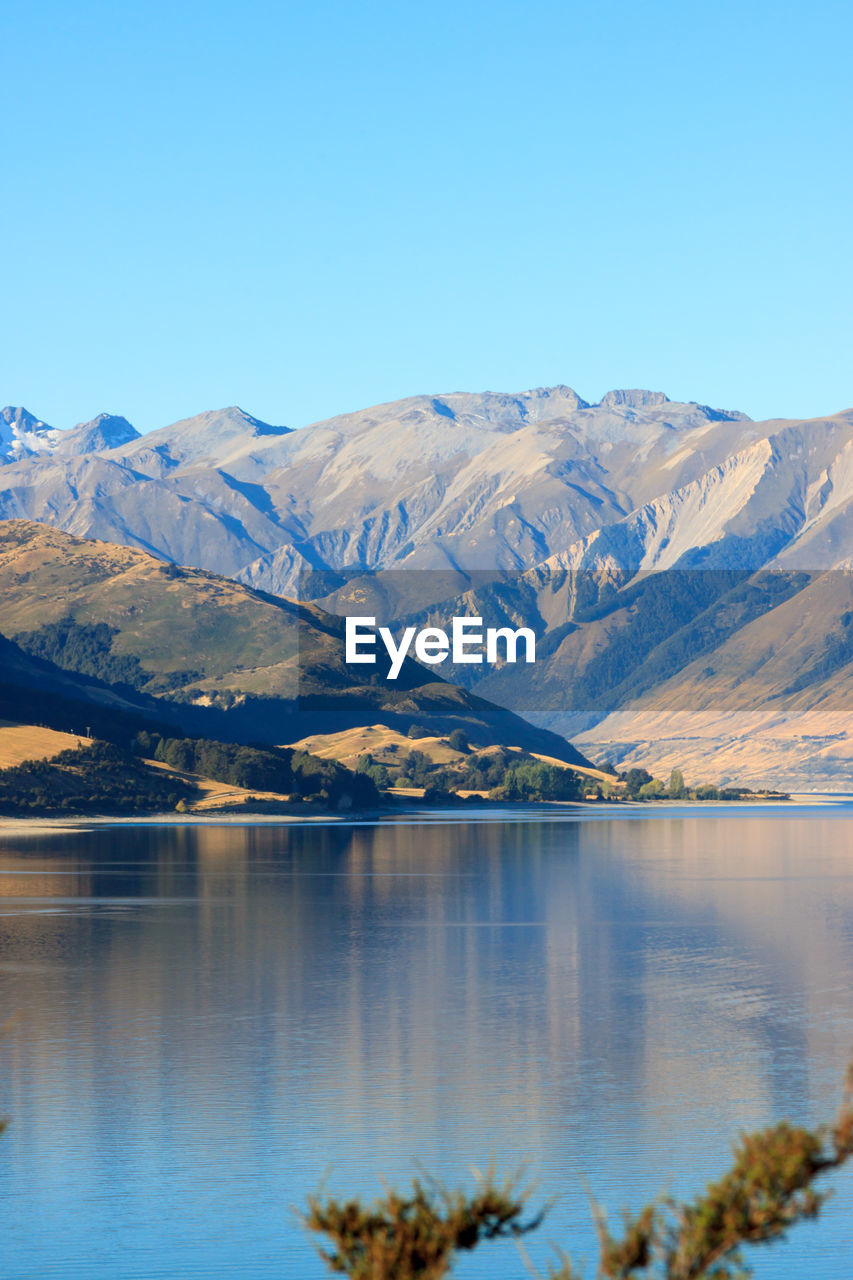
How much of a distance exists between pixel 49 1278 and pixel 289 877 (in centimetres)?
11547

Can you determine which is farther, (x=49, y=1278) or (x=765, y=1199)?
(x=49, y=1278)

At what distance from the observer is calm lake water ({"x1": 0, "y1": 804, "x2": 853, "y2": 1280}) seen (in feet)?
130

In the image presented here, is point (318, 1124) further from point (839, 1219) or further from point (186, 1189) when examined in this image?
point (839, 1219)

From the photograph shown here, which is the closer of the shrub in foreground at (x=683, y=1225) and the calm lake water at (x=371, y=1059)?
the shrub in foreground at (x=683, y=1225)

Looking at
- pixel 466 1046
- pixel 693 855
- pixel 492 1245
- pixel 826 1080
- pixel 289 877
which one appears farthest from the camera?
pixel 693 855

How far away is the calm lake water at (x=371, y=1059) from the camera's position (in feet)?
130

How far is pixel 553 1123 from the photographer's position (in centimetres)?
4922

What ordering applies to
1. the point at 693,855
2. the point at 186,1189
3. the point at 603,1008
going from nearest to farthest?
the point at 186,1189 → the point at 603,1008 → the point at 693,855

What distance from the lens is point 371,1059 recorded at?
195 feet

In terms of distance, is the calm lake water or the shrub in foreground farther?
the calm lake water

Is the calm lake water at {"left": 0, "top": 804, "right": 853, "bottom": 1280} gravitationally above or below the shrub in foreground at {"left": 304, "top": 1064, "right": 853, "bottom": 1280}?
below

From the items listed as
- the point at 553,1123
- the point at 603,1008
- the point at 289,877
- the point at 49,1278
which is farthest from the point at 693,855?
the point at 49,1278

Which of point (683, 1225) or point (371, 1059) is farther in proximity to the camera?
point (371, 1059)

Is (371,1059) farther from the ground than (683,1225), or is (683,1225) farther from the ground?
(683,1225)
